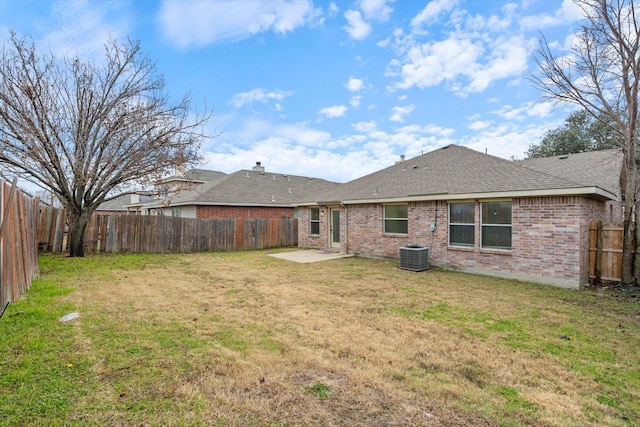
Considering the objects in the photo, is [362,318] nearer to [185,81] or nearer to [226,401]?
[226,401]

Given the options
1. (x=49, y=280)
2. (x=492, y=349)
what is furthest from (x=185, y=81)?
(x=492, y=349)

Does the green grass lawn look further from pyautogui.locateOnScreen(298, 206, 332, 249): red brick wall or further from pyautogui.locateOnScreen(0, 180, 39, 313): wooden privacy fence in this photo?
pyautogui.locateOnScreen(298, 206, 332, 249): red brick wall

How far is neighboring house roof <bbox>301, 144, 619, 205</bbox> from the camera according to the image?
8.29m

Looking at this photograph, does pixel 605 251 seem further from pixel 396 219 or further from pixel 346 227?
pixel 346 227

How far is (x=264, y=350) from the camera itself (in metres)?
3.90

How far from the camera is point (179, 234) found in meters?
14.5

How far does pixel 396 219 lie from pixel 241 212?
1041 centimetres

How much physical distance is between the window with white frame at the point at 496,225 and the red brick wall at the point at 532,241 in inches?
6.4

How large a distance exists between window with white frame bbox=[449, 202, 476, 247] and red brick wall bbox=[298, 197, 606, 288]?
163 millimetres

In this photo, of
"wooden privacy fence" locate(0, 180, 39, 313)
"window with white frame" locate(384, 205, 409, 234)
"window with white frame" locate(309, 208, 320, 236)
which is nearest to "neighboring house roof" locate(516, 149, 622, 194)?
"window with white frame" locate(384, 205, 409, 234)

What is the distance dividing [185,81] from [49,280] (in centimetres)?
789

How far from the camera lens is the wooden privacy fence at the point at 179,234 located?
42.7ft

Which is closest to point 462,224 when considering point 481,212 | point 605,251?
point 481,212

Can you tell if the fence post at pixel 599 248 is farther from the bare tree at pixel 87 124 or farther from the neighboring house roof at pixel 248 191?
the bare tree at pixel 87 124
